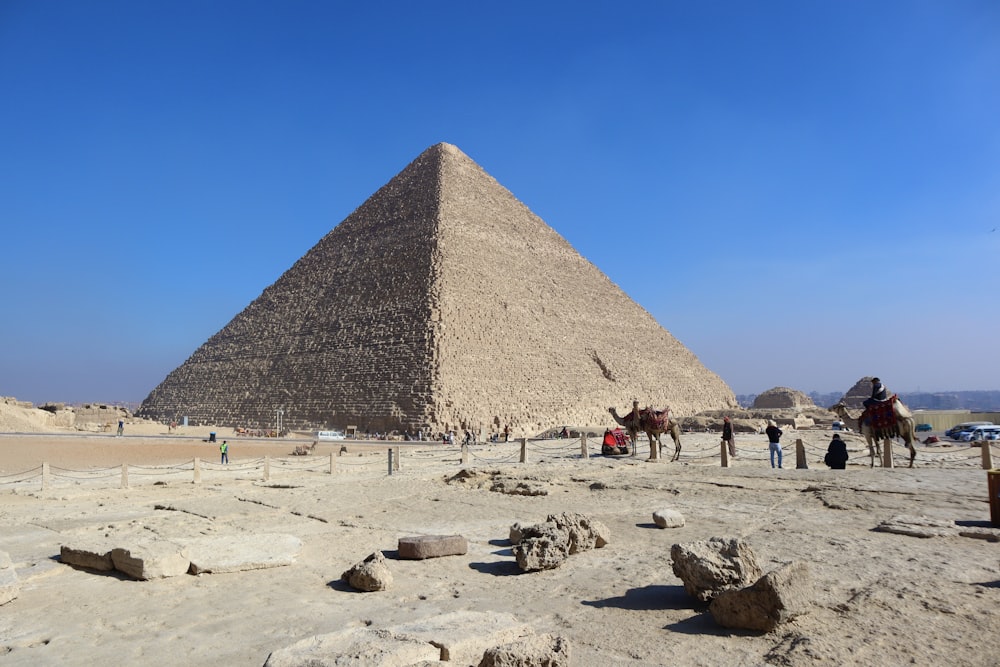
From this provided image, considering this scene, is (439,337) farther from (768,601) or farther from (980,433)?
(768,601)

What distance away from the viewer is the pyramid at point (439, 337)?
1471 inches

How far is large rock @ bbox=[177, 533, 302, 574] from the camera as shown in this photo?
491 centimetres

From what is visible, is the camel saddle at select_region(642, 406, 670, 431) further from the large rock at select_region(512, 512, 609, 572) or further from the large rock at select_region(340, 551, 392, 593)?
the large rock at select_region(340, 551, 392, 593)

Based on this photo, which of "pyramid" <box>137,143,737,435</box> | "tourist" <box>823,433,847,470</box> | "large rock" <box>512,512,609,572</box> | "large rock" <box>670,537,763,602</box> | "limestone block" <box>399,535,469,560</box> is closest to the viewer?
"large rock" <box>670,537,763,602</box>

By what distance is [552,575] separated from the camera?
15.8 ft

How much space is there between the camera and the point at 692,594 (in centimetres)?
389

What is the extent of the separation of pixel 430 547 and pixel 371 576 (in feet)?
3.04

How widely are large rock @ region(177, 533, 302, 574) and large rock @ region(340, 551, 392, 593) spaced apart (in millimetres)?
880

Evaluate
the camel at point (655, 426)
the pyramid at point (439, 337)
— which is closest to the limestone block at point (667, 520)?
the camel at point (655, 426)

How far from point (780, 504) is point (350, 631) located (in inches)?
222

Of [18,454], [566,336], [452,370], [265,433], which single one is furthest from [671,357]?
[18,454]

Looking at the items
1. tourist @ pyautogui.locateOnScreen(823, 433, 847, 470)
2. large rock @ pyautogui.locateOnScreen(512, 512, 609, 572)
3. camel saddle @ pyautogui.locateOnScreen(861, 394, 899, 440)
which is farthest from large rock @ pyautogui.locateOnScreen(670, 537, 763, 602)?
camel saddle @ pyautogui.locateOnScreen(861, 394, 899, 440)

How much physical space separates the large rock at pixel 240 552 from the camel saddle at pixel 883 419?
32.2 feet

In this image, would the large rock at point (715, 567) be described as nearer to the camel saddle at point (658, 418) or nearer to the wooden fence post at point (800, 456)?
the wooden fence post at point (800, 456)
